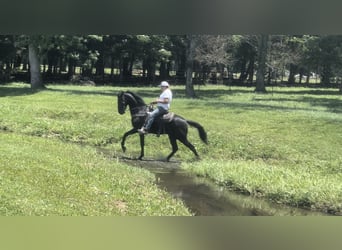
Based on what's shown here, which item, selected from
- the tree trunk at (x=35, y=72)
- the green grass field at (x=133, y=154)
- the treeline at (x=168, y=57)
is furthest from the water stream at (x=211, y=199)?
the tree trunk at (x=35, y=72)

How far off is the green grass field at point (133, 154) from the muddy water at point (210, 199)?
13.3 inches

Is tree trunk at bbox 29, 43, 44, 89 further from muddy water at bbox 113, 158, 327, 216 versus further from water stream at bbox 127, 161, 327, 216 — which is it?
water stream at bbox 127, 161, 327, 216

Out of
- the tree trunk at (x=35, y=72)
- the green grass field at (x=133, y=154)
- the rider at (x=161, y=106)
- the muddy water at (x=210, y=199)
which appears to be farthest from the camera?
the tree trunk at (x=35, y=72)

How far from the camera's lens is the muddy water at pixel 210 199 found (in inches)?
344

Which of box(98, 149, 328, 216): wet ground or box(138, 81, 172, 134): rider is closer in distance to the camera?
box(98, 149, 328, 216): wet ground

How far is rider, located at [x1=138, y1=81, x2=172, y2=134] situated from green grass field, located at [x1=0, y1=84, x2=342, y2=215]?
1139 millimetres

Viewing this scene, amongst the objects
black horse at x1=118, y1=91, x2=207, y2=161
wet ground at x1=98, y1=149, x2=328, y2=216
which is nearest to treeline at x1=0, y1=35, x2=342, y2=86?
black horse at x1=118, y1=91, x2=207, y2=161

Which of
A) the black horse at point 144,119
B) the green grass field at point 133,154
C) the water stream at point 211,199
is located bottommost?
the water stream at point 211,199

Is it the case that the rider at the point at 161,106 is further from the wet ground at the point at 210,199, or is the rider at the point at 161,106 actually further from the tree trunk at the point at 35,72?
the tree trunk at the point at 35,72

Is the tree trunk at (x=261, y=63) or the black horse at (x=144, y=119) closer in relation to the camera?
the black horse at (x=144, y=119)

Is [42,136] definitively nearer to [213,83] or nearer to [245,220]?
[245,220]

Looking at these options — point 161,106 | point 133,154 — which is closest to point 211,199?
point 161,106

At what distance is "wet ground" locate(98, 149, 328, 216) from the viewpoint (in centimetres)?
873
